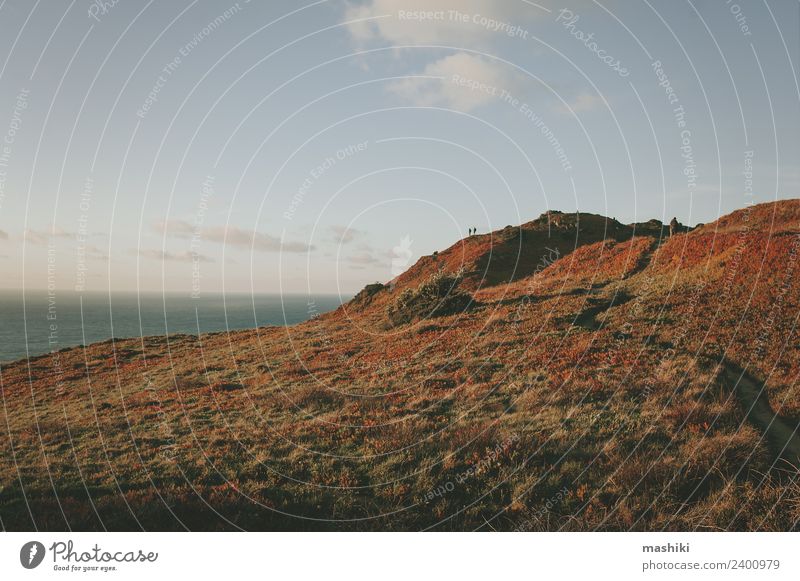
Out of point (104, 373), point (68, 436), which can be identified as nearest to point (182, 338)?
point (104, 373)

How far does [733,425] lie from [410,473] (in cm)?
692

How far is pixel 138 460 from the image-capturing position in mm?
9727

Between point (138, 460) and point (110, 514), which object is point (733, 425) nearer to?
point (110, 514)

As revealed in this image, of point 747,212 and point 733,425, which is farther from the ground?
point 747,212

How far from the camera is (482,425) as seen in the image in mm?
9375

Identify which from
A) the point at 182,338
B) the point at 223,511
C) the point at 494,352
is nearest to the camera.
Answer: the point at 223,511

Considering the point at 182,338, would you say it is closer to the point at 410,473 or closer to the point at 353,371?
the point at 353,371

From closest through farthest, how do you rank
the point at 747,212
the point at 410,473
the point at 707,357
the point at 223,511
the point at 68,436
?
the point at 223,511, the point at 410,473, the point at 707,357, the point at 68,436, the point at 747,212

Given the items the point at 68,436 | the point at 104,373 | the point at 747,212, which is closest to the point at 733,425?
the point at 68,436

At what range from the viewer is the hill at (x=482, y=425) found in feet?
21.4

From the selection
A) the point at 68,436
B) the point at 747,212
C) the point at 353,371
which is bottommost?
the point at 68,436

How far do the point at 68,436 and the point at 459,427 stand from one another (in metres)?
13.9

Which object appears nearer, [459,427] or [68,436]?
[459,427]

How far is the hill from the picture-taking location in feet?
21.4
